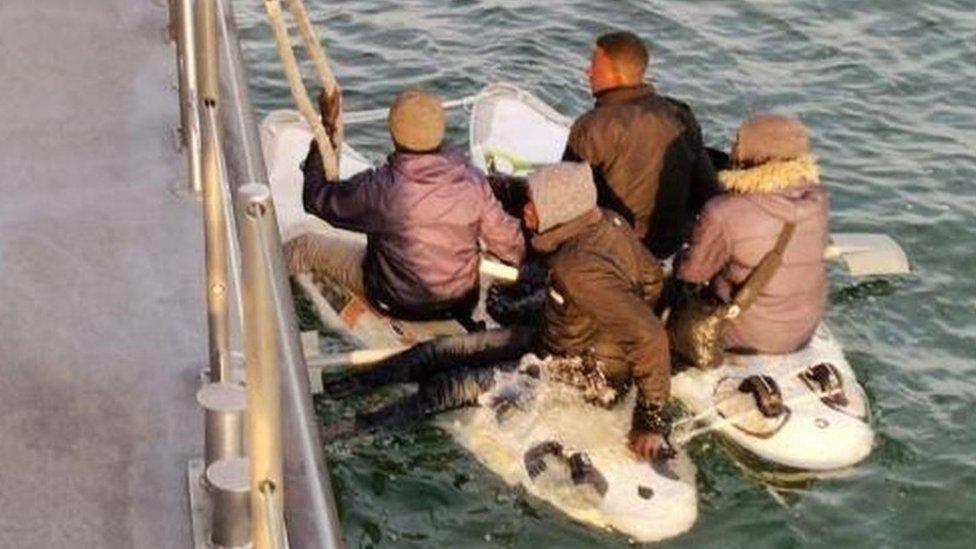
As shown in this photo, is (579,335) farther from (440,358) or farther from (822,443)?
(822,443)

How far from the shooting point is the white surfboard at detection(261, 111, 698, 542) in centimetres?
639

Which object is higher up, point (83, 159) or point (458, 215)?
point (83, 159)

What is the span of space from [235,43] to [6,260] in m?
1.79

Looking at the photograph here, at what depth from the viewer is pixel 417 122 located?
6.73 meters

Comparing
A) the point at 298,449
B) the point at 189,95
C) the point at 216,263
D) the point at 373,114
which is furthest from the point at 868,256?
the point at 216,263

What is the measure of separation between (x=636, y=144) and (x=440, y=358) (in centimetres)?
165

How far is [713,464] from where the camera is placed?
7.04 m

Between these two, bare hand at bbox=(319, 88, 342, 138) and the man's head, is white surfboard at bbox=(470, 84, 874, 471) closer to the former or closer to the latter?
the man's head

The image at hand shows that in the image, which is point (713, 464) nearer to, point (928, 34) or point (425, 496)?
point (425, 496)

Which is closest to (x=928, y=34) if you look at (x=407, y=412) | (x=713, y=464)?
(x=713, y=464)

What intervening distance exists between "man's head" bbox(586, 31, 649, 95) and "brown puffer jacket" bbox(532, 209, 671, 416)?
1.18 m

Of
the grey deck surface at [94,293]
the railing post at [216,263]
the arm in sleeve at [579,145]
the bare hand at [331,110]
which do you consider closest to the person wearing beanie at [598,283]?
the arm in sleeve at [579,145]

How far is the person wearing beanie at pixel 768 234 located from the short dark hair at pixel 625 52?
89cm

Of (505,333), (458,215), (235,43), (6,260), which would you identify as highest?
(235,43)
